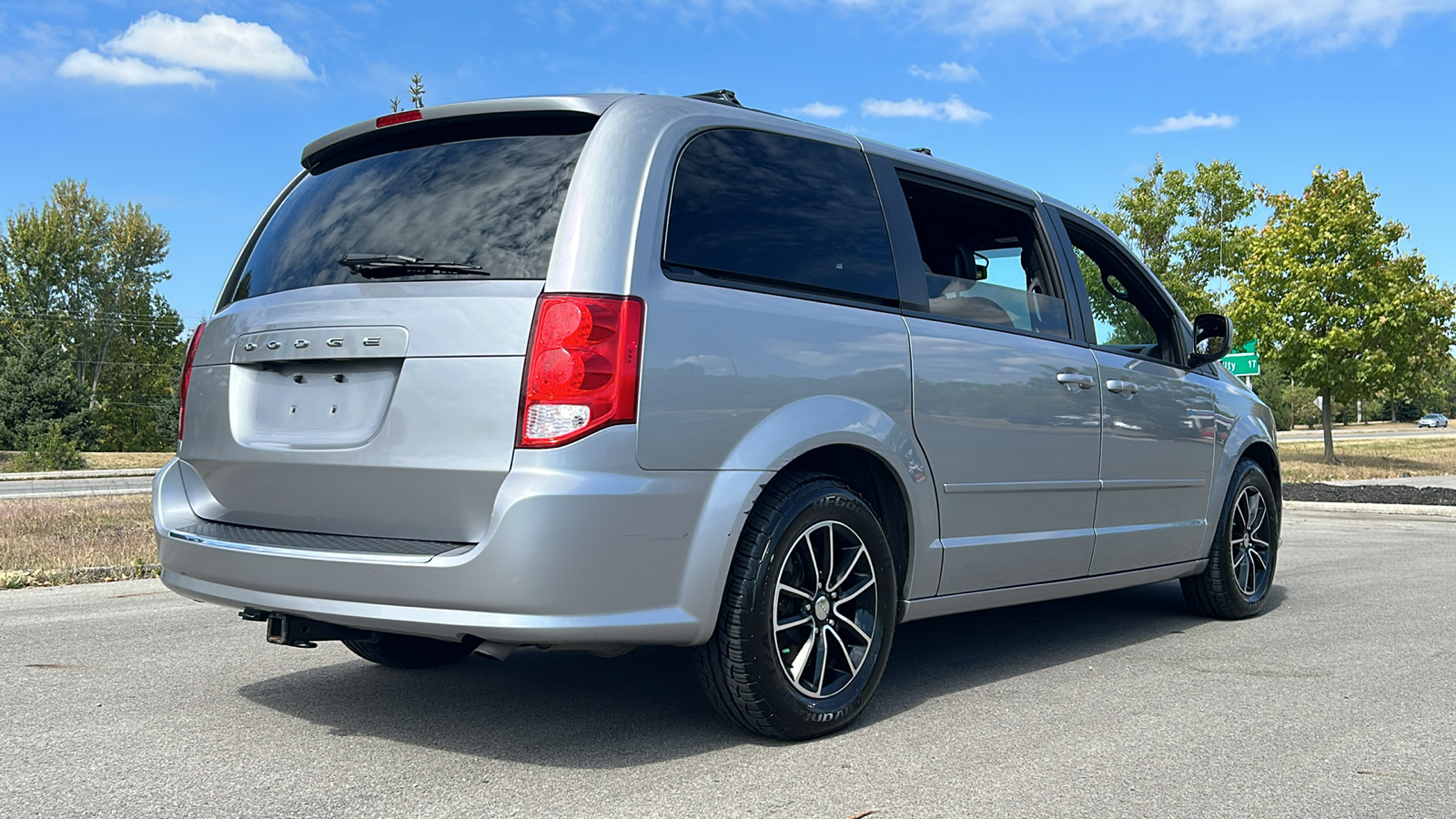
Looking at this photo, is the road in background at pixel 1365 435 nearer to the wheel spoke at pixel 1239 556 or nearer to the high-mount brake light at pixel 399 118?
the wheel spoke at pixel 1239 556

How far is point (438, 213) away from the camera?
3633 millimetres

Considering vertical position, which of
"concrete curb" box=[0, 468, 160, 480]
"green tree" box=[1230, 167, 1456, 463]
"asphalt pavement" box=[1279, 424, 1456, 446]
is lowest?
"concrete curb" box=[0, 468, 160, 480]

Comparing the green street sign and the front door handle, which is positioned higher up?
the green street sign

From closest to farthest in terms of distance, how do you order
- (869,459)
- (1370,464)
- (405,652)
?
(869,459), (405,652), (1370,464)

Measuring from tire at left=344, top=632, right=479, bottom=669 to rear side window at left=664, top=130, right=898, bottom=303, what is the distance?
1871 mm

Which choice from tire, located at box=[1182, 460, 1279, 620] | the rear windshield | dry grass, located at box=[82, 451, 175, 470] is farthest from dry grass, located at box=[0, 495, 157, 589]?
dry grass, located at box=[82, 451, 175, 470]

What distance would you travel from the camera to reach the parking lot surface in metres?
3.17

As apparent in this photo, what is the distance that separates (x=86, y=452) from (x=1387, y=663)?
49803 mm

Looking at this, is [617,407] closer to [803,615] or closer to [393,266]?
[393,266]

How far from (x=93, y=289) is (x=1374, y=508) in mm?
65971

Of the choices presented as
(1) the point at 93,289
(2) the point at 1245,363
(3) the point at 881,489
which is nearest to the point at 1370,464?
(2) the point at 1245,363

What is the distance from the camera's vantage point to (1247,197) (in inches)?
1602

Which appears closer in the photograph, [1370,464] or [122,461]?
[1370,464]

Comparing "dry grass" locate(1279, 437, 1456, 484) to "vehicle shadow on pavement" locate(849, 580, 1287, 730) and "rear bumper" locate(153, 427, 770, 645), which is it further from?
"rear bumper" locate(153, 427, 770, 645)
